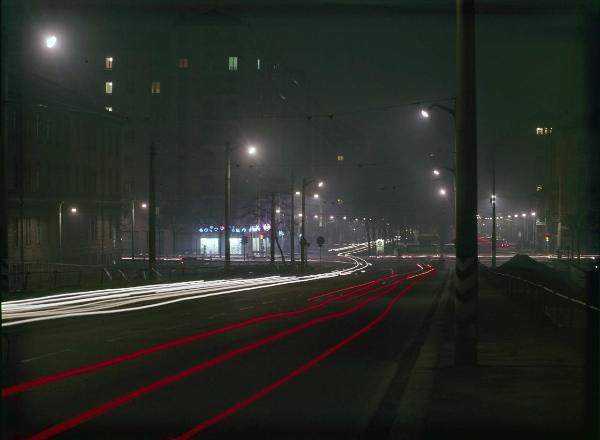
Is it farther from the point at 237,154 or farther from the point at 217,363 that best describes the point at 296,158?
the point at 217,363

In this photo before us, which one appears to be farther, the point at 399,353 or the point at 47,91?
the point at 47,91

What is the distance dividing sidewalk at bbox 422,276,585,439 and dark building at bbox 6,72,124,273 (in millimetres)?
46436

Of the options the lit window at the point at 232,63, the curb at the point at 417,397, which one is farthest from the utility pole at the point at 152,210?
the lit window at the point at 232,63

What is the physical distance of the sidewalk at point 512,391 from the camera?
909 cm

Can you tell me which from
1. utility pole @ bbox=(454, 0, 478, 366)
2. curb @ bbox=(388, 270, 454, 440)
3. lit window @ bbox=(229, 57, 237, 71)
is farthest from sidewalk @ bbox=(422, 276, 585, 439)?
lit window @ bbox=(229, 57, 237, 71)

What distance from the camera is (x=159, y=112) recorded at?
12175 cm

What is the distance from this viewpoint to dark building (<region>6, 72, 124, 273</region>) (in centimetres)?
6372

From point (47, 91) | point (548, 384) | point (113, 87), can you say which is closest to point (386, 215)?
point (113, 87)

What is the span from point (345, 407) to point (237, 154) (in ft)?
378

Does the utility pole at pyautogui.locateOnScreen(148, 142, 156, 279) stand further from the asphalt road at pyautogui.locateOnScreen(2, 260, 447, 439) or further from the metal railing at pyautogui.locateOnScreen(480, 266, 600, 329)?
the metal railing at pyautogui.locateOnScreen(480, 266, 600, 329)

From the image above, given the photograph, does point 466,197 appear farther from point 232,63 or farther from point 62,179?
point 232,63

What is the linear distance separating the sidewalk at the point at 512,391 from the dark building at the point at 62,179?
46.4 meters

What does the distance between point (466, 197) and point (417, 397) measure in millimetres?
4219

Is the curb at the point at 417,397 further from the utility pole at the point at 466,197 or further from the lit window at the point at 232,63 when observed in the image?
the lit window at the point at 232,63
